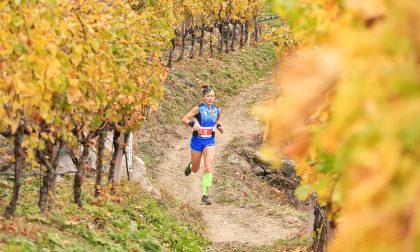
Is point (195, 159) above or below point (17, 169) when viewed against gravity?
above

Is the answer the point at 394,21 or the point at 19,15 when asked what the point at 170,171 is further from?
the point at 394,21

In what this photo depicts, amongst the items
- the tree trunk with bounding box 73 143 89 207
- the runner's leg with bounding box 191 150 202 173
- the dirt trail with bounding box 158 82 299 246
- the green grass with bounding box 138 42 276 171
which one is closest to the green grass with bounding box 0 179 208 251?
the tree trunk with bounding box 73 143 89 207

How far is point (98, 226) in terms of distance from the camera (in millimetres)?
10461

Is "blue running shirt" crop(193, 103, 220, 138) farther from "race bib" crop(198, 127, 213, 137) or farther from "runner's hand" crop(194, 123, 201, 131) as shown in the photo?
"runner's hand" crop(194, 123, 201, 131)

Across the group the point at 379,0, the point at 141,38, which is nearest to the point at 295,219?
the point at 141,38

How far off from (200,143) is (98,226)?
463 centimetres

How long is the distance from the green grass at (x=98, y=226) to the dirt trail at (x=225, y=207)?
56.9 inches

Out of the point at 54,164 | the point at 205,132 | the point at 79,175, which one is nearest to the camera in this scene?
the point at 54,164

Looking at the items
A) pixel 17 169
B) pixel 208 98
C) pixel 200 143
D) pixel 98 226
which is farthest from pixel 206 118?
pixel 17 169

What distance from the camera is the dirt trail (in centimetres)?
1505

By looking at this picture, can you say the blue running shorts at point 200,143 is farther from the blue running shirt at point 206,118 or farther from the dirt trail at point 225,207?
A: the dirt trail at point 225,207

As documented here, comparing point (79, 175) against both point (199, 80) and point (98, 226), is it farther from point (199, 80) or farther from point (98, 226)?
point (199, 80)

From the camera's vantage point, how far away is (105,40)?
349 inches

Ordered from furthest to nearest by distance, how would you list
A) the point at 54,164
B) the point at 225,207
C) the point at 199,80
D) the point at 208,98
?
the point at 199,80 → the point at 225,207 → the point at 208,98 → the point at 54,164
